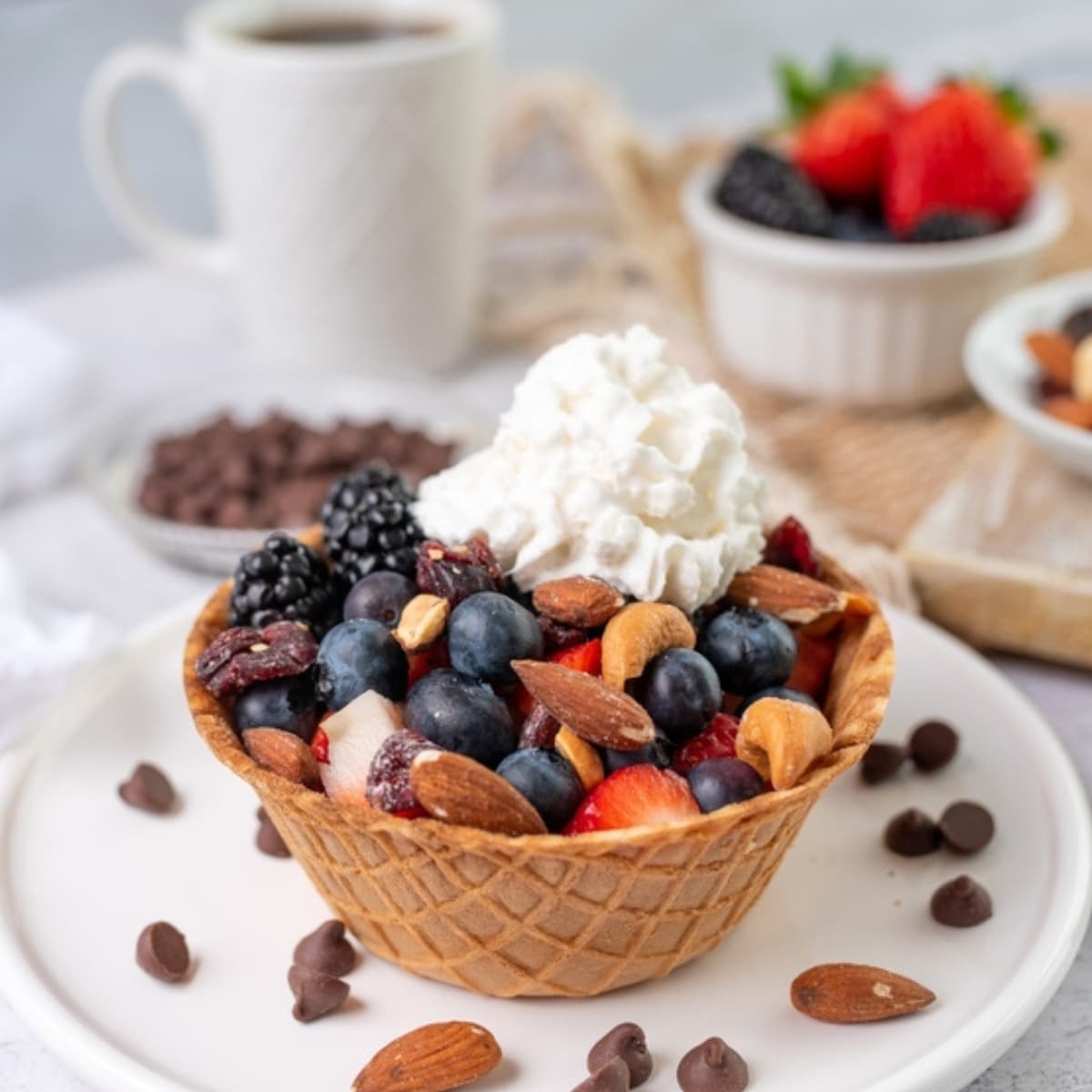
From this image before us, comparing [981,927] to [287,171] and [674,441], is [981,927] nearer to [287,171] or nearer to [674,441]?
[674,441]

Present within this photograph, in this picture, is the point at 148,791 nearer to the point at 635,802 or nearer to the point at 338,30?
the point at 635,802

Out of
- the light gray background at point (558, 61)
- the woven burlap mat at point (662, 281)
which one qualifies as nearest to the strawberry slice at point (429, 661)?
the woven burlap mat at point (662, 281)

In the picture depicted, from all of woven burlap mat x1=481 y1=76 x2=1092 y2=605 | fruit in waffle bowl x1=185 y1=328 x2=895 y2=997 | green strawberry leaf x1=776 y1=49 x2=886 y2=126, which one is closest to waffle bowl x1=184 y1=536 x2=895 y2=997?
fruit in waffle bowl x1=185 y1=328 x2=895 y2=997

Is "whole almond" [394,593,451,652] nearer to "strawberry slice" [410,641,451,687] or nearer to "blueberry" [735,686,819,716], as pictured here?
"strawberry slice" [410,641,451,687]

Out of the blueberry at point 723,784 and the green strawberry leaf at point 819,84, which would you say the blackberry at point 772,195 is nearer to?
the green strawberry leaf at point 819,84

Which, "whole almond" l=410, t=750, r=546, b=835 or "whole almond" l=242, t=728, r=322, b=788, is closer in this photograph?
"whole almond" l=410, t=750, r=546, b=835
